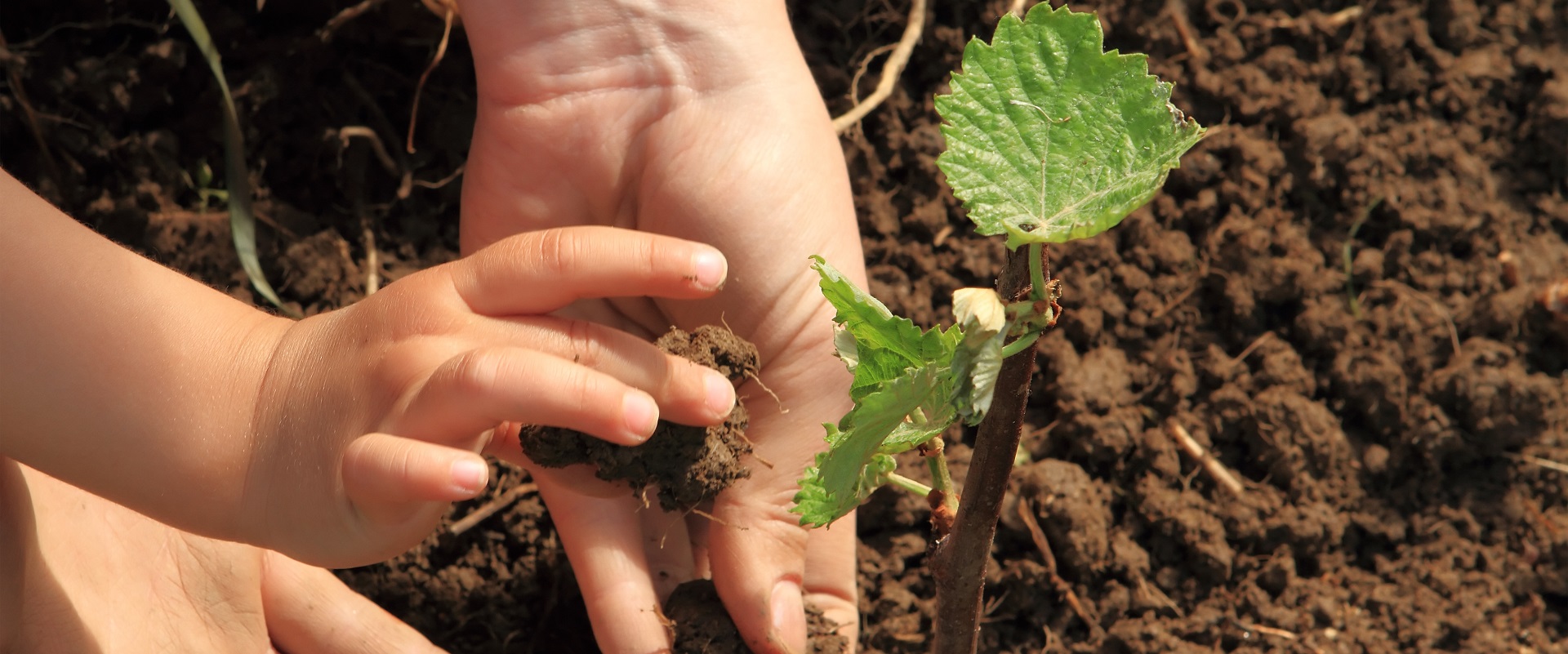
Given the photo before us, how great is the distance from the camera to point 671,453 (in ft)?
4.50

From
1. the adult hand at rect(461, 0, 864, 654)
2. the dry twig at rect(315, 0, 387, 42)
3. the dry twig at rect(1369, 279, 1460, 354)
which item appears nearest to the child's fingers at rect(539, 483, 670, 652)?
the adult hand at rect(461, 0, 864, 654)

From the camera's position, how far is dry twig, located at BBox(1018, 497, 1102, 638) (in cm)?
172

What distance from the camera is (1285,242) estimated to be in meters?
1.94

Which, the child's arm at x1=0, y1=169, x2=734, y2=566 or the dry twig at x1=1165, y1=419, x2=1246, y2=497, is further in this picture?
the dry twig at x1=1165, y1=419, x2=1246, y2=497

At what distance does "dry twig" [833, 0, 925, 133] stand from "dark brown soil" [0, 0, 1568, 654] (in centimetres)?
5

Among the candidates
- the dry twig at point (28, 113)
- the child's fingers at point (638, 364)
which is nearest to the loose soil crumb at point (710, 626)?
the child's fingers at point (638, 364)

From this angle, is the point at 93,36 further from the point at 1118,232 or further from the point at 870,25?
the point at 1118,232

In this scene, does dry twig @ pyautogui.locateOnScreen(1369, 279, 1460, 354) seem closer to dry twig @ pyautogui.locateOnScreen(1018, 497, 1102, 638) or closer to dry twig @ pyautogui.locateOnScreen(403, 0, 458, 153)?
dry twig @ pyautogui.locateOnScreen(1018, 497, 1102, 638)

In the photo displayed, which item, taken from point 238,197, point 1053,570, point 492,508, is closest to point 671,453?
point 492,508

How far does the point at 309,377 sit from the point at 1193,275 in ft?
4.54

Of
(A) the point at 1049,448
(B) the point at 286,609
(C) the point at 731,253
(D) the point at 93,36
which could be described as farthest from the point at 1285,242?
(D) the point at 93,36

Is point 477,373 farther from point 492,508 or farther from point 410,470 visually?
point 492,508

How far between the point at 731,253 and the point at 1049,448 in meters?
0.64

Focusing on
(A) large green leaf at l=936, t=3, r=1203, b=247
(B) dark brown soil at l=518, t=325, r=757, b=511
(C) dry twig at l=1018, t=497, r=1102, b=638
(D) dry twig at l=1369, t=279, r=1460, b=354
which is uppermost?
(A) large green leaf at l=936, t=3, r=1203, b=247
